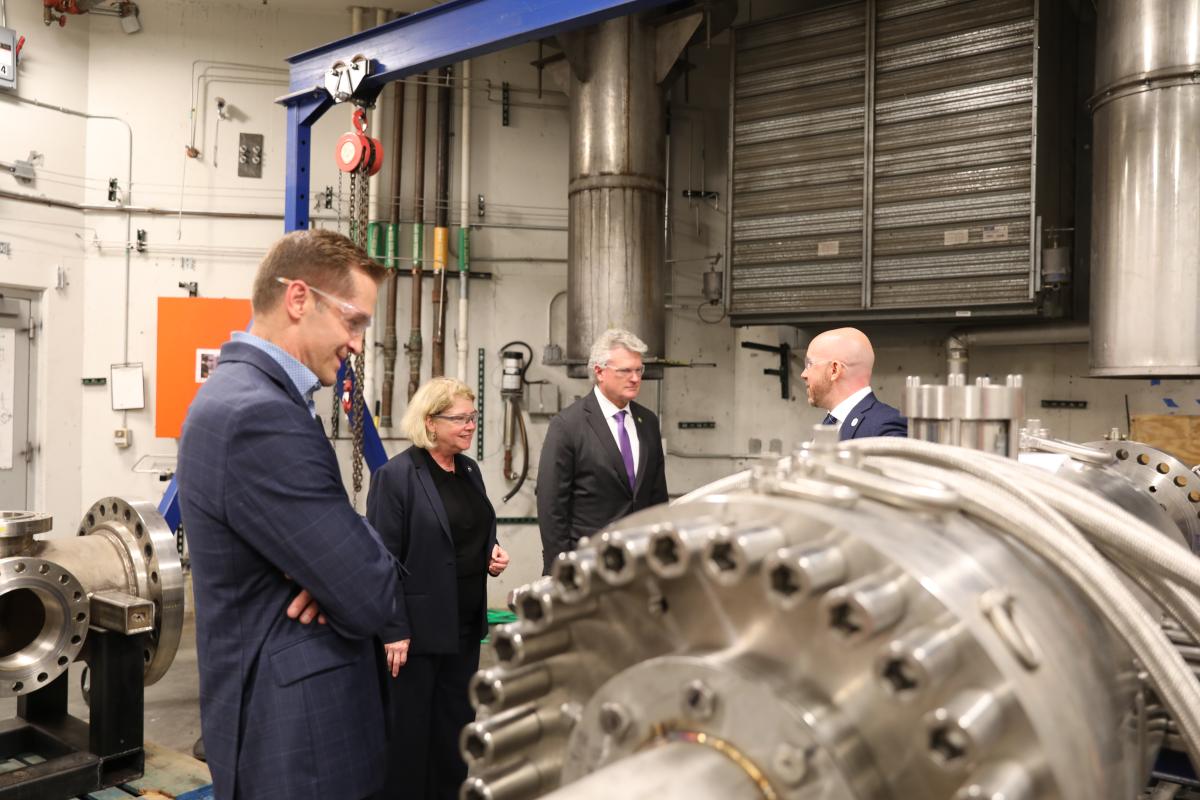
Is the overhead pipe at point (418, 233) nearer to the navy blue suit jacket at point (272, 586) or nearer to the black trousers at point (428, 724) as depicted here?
the black trousers at point (428, 724)

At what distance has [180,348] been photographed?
4.64 metres

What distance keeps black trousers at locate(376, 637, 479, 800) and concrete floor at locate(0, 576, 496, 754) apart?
0.71 metres

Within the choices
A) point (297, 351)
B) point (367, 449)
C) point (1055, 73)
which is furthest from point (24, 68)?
point (1055, 73)

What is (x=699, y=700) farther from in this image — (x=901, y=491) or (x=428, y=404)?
(x=428, y=404)

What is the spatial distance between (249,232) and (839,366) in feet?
12.5

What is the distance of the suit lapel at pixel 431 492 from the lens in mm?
2229

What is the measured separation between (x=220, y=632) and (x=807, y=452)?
0.96 meters

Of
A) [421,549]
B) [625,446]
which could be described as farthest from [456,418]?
[625,446]

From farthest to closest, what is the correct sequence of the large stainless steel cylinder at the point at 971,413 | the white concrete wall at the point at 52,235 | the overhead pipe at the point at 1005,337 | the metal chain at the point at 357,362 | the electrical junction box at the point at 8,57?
the white concrete wall at the point at 52,235 < the electrical junction box at the point at 8,57 < the overhead pipe at the point at 1005,337 < the metal chain at the point at 357,362 < the large stainless steel cylinder at the point at 971,413

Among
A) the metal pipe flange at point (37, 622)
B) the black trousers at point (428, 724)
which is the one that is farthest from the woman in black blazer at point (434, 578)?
the metal pipe flange at point (37, 622)

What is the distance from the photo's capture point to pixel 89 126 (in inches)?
182

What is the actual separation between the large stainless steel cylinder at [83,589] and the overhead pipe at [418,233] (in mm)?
2551

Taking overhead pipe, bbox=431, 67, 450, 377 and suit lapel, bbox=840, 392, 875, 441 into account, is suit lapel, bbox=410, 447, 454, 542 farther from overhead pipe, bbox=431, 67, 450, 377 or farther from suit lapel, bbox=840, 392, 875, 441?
overhead pipe, bbox=431, 67, 450, 377

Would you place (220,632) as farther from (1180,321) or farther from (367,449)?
(1180,321)
